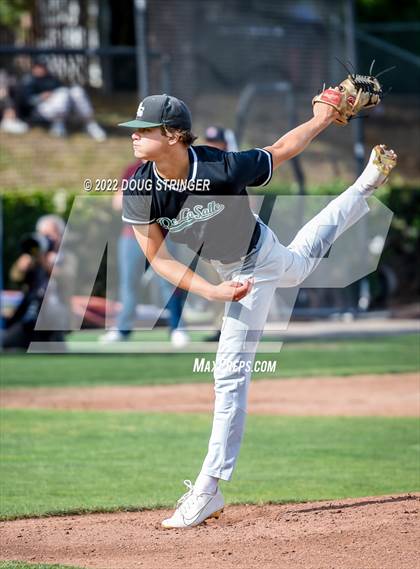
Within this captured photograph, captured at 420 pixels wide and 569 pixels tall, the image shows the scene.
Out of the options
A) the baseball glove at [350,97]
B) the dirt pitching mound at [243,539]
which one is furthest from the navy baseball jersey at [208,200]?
the dirt pitching mound at [243,539]

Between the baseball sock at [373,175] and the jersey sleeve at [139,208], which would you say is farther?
the baseball sock at [373,175]

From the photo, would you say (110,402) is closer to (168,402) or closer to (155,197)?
(168,402)

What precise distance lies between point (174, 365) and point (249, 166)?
7.32 meters

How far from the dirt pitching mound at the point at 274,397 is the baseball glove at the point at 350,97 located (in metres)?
4.32

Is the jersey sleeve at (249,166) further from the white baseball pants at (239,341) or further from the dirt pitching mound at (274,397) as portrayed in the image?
the dirt pitching mound at (274,397)

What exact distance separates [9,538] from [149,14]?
552 inches

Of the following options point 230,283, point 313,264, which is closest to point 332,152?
point 313,264

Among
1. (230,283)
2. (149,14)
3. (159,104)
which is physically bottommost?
(149,14)

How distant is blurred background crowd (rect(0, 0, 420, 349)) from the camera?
48.3 ft

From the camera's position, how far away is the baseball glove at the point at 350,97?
20.1 feet

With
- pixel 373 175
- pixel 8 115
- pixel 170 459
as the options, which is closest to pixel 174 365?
pixel 170 459

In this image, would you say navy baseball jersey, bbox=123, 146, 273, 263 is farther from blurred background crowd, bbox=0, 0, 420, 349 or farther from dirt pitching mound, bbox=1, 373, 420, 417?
blurred background crowd, bbox=0, 0, 420, 349

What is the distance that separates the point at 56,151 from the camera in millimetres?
22750

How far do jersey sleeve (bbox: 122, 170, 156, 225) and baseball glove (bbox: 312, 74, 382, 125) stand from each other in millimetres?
1193
